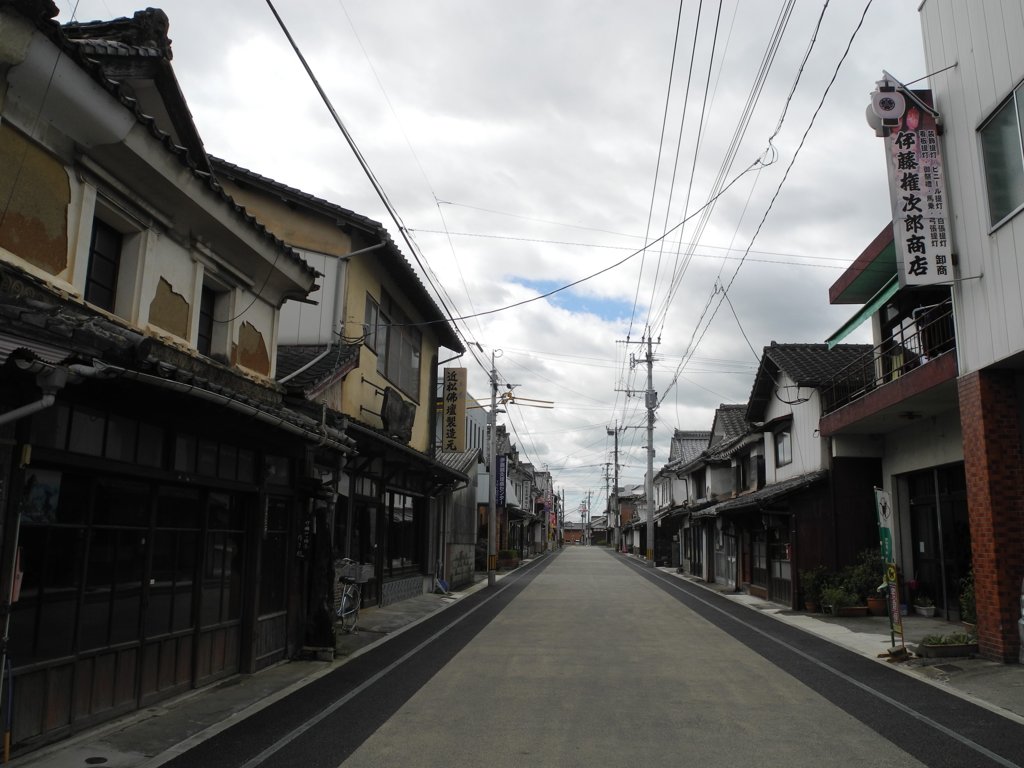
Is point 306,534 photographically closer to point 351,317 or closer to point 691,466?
point 351,317

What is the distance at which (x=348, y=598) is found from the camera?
14281mm

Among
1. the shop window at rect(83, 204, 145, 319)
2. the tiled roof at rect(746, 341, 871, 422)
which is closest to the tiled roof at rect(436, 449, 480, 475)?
the tiled roof at rect(746, 341, 871, 422)

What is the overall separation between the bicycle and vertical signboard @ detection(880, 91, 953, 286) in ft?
33.9

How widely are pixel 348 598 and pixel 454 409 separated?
10839 mm

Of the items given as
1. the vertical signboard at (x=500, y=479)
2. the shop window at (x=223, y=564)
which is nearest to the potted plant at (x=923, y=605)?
the shop window at (x=223, y=564)

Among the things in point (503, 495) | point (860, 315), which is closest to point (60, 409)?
point (860, 315)

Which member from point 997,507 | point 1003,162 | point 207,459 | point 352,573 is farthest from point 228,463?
point 1003,162

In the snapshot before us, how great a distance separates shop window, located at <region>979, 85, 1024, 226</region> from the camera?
1042 centimetres

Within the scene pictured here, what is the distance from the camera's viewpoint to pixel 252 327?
11.6m

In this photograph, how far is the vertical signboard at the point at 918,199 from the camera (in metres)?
11.7

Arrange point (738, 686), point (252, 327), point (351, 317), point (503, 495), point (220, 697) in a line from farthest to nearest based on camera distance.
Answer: point (503, 495)
point (351, 317)
point (252, 327)
point (738, 686)
point (220, 697)

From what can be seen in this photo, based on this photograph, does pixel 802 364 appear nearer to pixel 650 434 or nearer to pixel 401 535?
pixel 401 535

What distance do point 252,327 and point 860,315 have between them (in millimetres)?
11254

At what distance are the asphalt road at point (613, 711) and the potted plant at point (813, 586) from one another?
16.8 feet
